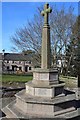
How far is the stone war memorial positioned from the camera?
8156 millimetres

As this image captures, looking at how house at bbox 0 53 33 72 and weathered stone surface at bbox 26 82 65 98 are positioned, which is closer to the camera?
weathered stone surface at bbox 26 82 65 98

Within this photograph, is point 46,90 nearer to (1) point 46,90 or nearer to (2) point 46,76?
(1) point 46,90

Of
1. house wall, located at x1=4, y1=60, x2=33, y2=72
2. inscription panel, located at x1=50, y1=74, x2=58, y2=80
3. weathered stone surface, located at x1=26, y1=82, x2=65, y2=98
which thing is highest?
house wall, located at x1=4, y1=60, x2=33, y2=72

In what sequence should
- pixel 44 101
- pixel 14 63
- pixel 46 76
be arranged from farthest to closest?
1. pixel 14 63
2. pixel 46 76
3. pixel 44 101

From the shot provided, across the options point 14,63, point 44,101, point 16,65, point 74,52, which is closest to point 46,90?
point 44,101

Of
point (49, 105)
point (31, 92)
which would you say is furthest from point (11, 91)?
point (49, 105)

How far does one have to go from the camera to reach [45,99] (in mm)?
8430

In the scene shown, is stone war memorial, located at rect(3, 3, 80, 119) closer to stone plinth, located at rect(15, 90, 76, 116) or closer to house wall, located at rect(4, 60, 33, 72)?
stone plinth, located at rect(15, 90, 76, 116)

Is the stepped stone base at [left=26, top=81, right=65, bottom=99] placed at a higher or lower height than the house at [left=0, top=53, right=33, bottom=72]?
lower

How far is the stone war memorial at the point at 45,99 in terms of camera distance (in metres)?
8.16

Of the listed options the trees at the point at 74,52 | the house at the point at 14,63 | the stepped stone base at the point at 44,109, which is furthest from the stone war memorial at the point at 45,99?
the house at the point at 14,63

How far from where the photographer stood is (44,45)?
960 centimetres

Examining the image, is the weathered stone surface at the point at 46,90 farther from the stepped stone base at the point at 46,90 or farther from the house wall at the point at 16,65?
the house wall at the point at 16,65

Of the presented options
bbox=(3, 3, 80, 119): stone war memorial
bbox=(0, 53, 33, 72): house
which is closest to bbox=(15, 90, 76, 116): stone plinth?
bbox=(3, 3, 80, 119): stone war memorial
